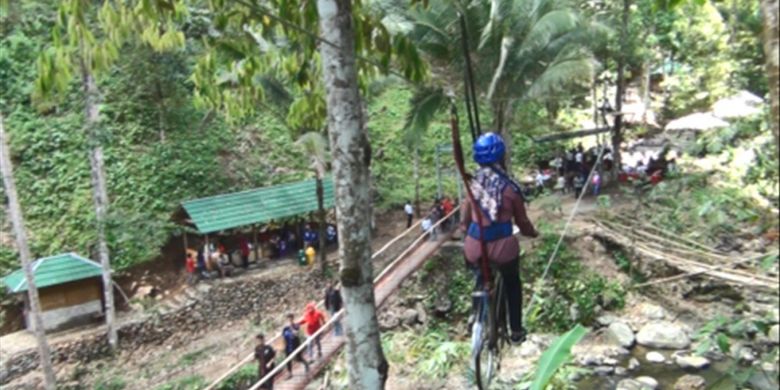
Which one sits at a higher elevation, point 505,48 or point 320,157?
point 505,48

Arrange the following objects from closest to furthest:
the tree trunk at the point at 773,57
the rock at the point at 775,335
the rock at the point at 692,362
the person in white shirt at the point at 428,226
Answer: the tree trunk at the point at 773,57 < the rock at the point at 775,335 < the rock at the point at 692,362 < the person in white shirt at the point at 428,226

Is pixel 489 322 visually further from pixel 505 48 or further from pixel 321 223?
pixel 321 223

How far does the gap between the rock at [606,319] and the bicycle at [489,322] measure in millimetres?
8991

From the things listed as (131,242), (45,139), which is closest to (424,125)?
(131,242)

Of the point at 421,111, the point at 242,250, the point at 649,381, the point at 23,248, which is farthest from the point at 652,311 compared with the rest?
the point at 23,248

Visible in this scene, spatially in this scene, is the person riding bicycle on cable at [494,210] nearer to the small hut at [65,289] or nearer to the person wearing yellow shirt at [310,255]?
the small hut at [65,289]

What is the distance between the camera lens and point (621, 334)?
36.5ft

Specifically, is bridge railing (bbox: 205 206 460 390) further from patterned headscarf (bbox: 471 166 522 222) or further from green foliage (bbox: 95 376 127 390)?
patterned headscarf (bbox: 471 166 522 222)

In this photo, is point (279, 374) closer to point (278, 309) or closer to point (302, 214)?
point (278, 309)

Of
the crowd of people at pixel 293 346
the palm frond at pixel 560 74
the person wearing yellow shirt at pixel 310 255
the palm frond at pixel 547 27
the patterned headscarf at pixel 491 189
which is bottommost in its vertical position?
the crowd of people at pixel 293 346

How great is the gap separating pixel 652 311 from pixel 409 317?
4672 mm

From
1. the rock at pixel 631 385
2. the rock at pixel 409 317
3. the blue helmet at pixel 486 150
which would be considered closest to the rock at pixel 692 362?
the rock at pixel 631 385

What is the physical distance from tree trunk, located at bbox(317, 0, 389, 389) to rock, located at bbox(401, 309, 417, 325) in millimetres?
9790

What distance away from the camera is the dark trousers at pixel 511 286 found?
326cm
